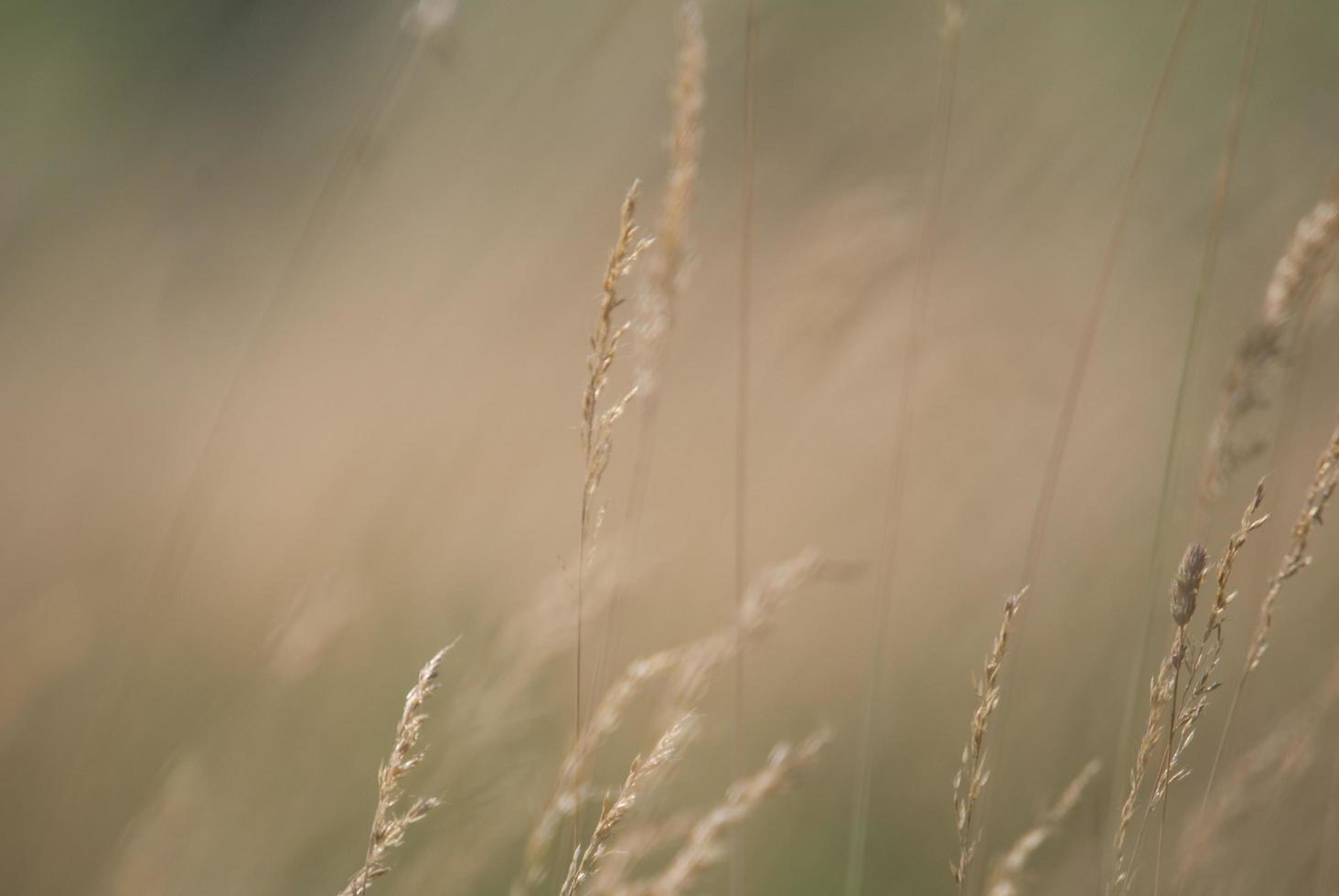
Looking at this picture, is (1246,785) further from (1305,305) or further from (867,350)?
(867,350)

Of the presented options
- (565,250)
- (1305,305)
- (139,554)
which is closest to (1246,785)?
(1305,305)

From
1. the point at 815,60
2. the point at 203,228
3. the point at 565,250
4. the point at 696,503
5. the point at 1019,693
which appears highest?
the point at 203,228

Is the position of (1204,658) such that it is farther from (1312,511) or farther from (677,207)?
(677,207)

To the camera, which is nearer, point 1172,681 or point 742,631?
point 1172,681

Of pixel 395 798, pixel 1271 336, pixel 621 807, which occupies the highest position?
pixel 395 798

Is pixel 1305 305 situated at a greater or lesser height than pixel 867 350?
lesser

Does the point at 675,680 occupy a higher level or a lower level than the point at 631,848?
higher

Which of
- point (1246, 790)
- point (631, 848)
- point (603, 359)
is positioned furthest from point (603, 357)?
point (1246, 790)
